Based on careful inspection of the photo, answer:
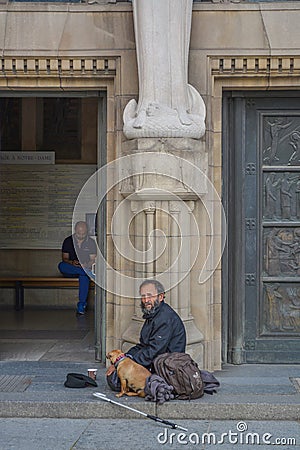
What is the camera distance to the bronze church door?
10.4 metres

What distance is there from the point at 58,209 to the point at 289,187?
6151 mm

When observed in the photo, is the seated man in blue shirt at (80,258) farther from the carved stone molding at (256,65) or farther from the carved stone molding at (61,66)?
the carved stone molding at (256,65)

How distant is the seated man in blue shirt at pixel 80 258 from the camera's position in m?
14.5

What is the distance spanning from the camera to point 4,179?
15.6 m

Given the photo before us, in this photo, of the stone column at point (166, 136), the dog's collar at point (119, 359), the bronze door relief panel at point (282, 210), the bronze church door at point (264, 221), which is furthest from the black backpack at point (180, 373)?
the bronze door relief panel at point (282, 210)

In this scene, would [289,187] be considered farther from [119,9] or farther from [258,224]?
[119,9]

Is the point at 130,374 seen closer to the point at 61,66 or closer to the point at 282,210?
the point at 282,210

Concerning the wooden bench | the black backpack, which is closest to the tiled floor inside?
the wooden bench

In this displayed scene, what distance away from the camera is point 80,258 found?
48.8 ft

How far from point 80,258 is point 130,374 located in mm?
6441

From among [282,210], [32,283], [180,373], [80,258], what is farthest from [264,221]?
[32,283]

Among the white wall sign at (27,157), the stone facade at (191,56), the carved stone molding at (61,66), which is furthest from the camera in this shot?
the white wall sign at (27,157)

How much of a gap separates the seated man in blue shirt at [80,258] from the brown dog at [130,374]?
5.41m

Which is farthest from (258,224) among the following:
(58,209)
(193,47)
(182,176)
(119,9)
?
(58,209)
